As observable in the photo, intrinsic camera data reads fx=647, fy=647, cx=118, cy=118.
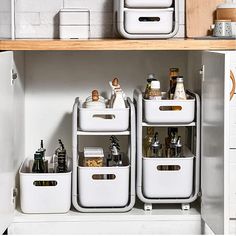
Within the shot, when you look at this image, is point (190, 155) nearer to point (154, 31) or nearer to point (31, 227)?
point (154, 31)

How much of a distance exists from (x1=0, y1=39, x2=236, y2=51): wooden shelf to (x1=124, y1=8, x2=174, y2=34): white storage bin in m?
0.14

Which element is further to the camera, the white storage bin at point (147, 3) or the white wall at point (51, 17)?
the white wall at point (51, 17)

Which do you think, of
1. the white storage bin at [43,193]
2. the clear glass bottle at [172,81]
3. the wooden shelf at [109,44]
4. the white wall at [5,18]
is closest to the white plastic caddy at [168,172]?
the clear glass bottle at [172,81]

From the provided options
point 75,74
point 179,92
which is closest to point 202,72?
point 179,92

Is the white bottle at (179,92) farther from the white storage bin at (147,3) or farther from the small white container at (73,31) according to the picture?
the small white container at (73,31)

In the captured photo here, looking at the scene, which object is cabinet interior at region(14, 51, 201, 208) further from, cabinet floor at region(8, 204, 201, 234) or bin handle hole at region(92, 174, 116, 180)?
cabinet floor at region(8, 204, 201, 234)

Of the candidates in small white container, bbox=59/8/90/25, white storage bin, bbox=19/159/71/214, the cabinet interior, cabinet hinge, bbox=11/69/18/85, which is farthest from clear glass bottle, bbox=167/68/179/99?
cabinet hinge, bbox=11/69/18/85

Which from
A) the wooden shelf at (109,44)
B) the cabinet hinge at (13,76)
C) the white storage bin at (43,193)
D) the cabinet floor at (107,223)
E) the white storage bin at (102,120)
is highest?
the wooden shelf at (109,44)

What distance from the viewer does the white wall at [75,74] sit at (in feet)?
10.4

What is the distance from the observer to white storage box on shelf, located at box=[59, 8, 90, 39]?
9.84ft

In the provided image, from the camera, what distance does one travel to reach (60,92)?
3184 millimetres

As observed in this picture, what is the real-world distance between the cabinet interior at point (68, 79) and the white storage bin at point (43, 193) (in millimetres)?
409

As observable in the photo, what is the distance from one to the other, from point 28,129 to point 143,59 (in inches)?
26.2

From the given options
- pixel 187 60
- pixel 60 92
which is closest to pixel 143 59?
pixel 187 60
